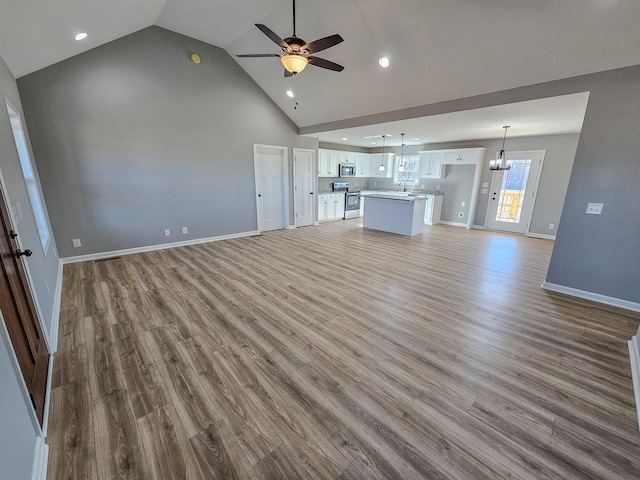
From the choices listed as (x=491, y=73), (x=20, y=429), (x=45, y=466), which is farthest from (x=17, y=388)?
(x=491, y=73)

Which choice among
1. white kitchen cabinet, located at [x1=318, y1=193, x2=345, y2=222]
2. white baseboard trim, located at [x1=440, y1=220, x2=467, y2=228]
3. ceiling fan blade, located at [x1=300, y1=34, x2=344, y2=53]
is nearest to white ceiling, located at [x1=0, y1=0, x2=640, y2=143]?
ceiling fan blade, located at [x1=300, y1=34, x2=344, y2=53]

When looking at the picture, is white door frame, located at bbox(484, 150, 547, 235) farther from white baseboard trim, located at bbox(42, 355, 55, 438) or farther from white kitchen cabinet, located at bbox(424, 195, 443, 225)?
white baseboard trim, located at bbox(42, 355, 55, 438)

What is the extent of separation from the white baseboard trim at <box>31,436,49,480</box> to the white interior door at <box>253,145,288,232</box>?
5273mm

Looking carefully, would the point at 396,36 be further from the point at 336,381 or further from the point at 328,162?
the point at 328,162

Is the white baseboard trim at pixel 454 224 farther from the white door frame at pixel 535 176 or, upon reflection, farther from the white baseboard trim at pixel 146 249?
the white baseboard trim at pixel 146 249

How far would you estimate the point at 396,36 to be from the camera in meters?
3.33

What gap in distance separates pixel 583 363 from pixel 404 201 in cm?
462

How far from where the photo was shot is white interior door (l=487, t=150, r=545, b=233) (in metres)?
6.38

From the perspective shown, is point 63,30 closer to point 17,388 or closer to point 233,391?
point 17,388

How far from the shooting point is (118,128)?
4.26 metres

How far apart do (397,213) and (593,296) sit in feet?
12.8

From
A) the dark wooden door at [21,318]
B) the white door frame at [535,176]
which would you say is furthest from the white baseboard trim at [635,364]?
the white door frame at [535,176]

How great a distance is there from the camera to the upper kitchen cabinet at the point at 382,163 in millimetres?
9109

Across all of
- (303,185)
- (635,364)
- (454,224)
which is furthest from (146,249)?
(454,224)
